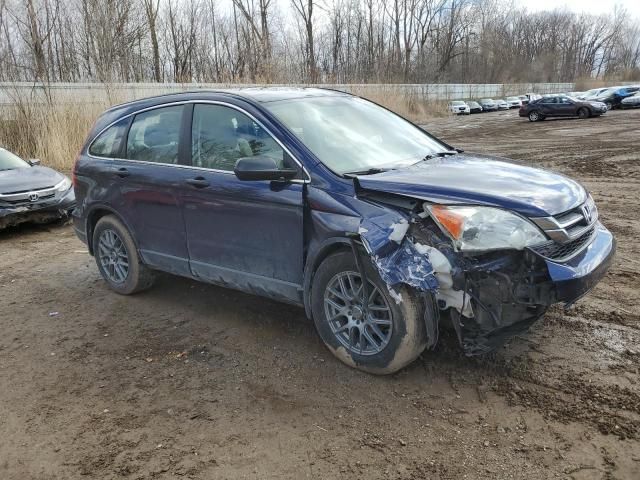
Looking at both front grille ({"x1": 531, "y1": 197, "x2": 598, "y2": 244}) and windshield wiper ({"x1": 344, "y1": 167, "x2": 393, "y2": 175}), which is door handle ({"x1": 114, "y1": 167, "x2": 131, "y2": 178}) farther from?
front grille ({"x1": 531, "y1": 197, "x2": 598, "y2": 244})

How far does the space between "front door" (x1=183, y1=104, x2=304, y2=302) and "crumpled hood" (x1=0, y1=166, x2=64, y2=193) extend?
5.48 m

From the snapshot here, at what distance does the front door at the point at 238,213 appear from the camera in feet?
12.8

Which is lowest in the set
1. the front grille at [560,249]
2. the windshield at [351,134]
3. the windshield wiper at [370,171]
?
the front grille at [560,249]

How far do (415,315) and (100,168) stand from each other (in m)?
3.58

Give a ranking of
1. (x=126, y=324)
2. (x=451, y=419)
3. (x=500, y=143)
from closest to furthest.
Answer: (x=451, y=419), (x=126, y=324), (x=500, y=143)

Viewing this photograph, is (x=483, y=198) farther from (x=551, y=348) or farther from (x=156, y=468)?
(x=156, y=468)

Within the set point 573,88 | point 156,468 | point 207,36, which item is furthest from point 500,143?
point 573,88

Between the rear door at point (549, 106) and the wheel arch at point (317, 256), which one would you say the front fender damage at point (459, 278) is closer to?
the wheel arch at point (317, 256)

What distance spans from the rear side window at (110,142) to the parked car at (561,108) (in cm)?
3060

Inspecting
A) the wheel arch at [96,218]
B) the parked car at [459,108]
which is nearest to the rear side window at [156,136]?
the wheel arch at [96,218]

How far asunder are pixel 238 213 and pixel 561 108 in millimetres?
31581

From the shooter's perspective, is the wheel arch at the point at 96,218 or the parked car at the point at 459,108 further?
the parked car at the point at 459,108

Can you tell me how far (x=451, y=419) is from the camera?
123 inches

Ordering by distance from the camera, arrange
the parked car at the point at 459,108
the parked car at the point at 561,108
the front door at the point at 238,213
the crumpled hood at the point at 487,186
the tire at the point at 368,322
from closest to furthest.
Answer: the crumpled hood at the point at 487,186
the tire at the point at 368,322
the front door at the point at 238,213
the parked car at the point at 561,108
the parked car at the point at 459,108
